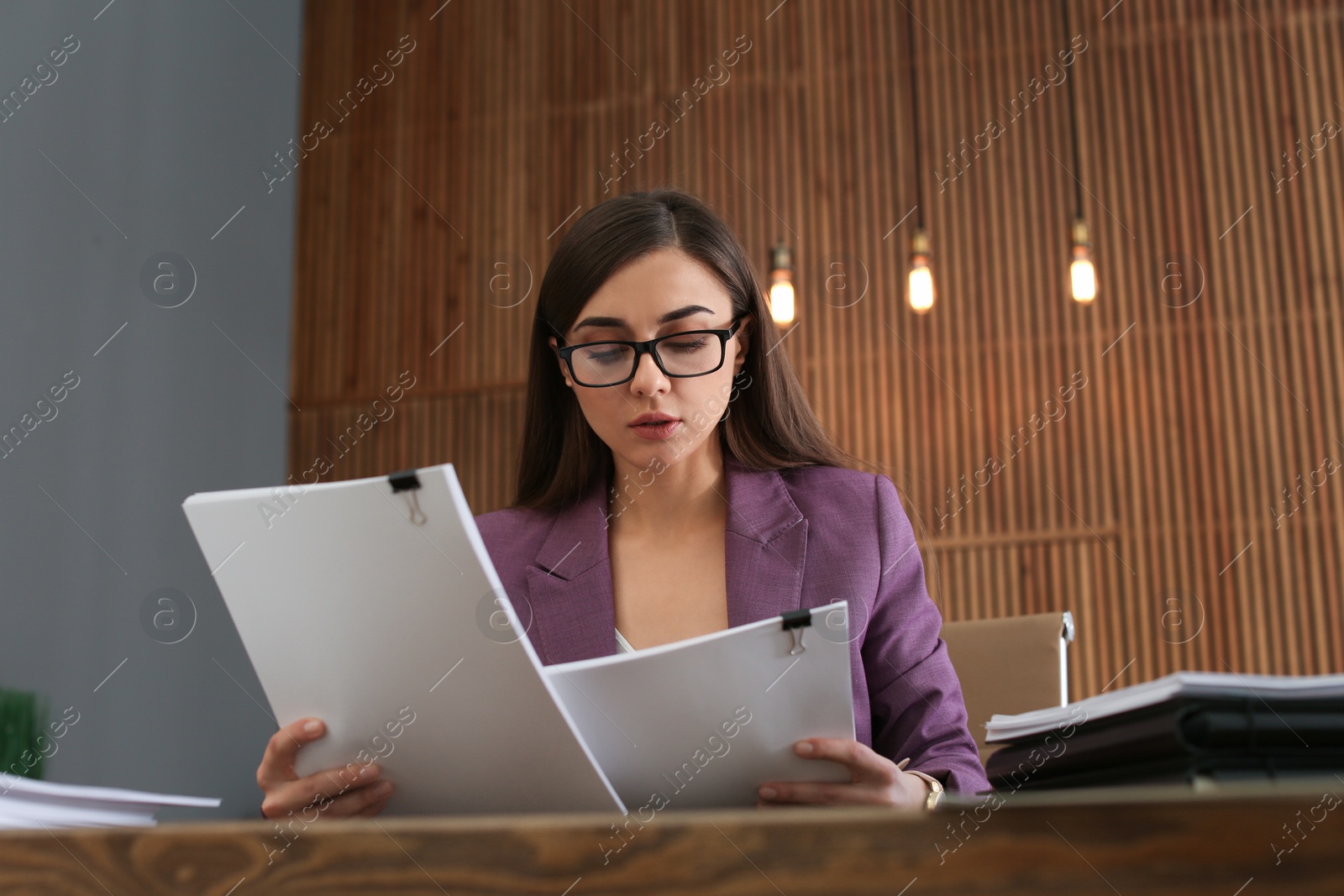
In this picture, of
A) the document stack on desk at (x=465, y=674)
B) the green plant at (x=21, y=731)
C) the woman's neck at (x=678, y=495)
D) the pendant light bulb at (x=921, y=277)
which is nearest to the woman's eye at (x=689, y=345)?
the woman's neck at (x=678, y=495)

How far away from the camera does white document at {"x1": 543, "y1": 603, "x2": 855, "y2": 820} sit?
114 centimetres

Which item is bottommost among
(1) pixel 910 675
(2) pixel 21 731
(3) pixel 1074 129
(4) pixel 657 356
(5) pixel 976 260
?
(2) pixel 21 731

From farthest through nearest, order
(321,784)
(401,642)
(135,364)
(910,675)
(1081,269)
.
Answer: (135,364), (1081,269), (910,675), (321,784), (401,642)

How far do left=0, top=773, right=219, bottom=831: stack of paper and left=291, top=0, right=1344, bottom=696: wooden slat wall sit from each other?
3878mm

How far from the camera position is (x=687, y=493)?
208 centimetres

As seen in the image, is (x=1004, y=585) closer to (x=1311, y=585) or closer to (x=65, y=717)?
→ (x=1311, y=585)

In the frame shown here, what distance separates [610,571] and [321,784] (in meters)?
0.75

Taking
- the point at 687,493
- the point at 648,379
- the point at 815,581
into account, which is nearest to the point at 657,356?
the point at 648,379

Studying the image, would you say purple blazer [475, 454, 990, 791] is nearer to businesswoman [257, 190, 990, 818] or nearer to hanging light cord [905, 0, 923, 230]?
businesswoman [257, 190, 990, 818]

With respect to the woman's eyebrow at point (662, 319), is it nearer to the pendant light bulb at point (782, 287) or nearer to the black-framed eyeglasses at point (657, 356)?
the black-framed eyeglasses at point (657, 356)

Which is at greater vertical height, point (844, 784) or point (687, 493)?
point (687, 493)

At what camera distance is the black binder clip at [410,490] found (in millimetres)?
1077

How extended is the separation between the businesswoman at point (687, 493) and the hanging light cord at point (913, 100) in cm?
375

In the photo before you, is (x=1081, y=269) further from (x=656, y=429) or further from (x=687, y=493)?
(x=656, y=429)
